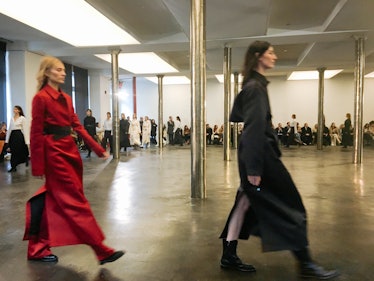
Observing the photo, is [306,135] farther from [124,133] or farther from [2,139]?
[2,139]

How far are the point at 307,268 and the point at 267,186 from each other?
2.08 ft

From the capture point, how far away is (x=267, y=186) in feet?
7.69

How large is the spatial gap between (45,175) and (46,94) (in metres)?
0.62

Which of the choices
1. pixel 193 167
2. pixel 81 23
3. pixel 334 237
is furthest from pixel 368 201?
pixel 81 23

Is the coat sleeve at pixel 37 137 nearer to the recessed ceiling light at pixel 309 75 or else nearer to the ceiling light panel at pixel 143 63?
the ceiling light panel at pixel 143 63

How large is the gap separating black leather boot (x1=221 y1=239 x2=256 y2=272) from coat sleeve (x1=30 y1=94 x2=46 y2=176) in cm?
148

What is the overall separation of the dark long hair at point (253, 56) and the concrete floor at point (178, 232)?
4.70ft

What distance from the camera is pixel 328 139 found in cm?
1678

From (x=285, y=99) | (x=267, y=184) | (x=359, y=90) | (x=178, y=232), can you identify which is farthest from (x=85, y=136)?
(x=285, y=99)

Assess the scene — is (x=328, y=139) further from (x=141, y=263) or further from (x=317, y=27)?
(x=141, y=263)

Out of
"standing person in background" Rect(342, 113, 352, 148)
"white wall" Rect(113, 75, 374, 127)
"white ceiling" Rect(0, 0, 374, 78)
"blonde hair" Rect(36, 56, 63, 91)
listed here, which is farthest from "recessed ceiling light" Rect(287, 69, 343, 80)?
"blonde hair" Rect(36, 56, 63, 91)

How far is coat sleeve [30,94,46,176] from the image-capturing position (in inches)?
103

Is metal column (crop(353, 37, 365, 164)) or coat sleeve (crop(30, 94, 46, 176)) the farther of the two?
metal column (crop(353, 37, 365, 164))

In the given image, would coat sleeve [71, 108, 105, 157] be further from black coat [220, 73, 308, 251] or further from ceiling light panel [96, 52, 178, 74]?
ceiling light panel [96, 52, 178, 74]
